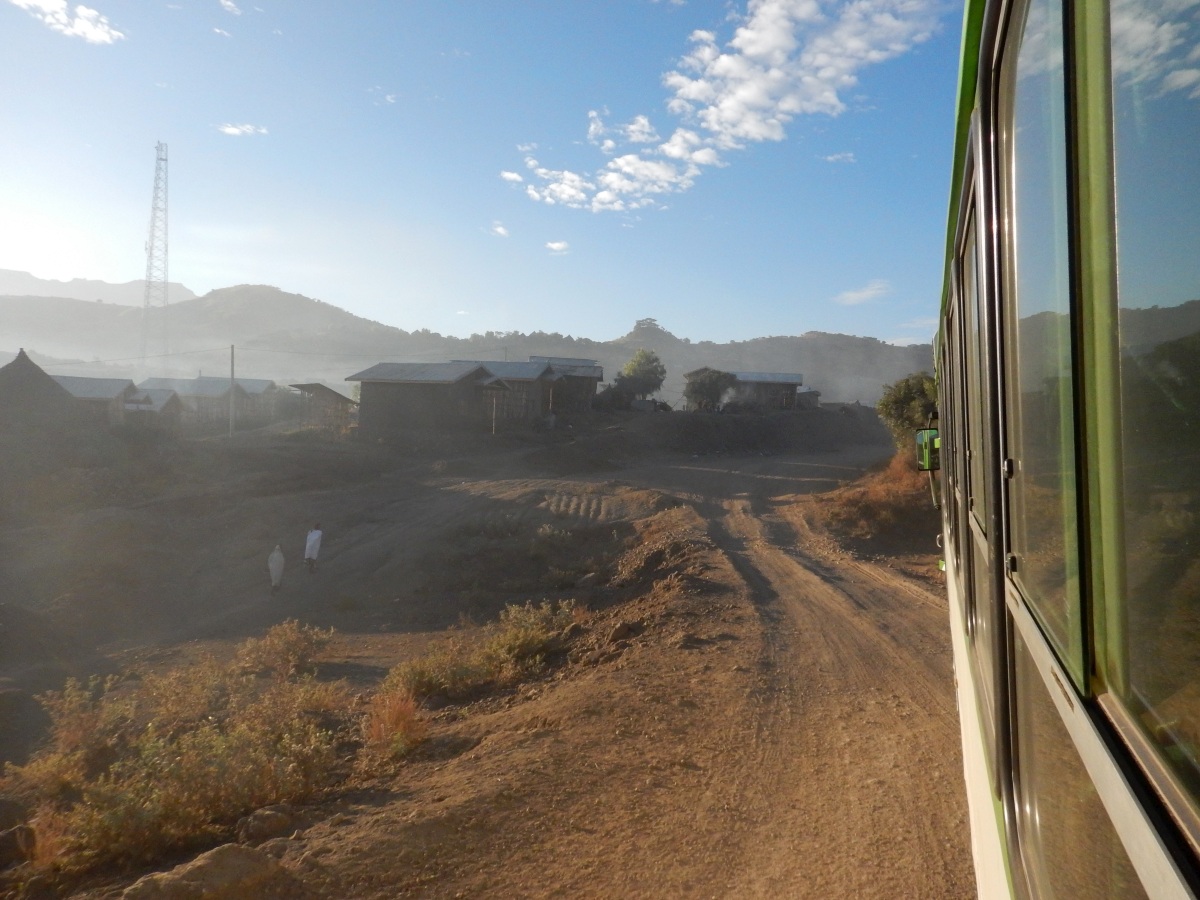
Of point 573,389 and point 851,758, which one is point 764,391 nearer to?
point 573,389

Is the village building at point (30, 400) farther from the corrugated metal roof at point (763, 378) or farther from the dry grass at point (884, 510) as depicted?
the corrugated metal roof at point (763, 378)

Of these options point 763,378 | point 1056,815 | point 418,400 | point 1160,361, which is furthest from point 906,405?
point 763,378

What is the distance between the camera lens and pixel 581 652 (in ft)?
32.6

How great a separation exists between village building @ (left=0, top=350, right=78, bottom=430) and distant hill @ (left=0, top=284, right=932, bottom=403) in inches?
2785

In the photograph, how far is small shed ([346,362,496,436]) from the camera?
Answer: 38.0m

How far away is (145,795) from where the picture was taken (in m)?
5.54

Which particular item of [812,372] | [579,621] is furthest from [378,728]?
[812,372]

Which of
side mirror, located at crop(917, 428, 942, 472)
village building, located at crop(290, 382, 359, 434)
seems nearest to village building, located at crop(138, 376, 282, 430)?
village building, located at crop(290, 382, 359, 434)

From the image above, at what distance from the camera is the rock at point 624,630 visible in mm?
10109

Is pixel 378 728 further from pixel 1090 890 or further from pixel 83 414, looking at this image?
pixel 83 414

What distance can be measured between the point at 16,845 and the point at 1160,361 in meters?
7.06

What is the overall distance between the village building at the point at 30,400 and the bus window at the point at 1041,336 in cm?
3549

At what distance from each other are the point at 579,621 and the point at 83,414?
97.8 ft

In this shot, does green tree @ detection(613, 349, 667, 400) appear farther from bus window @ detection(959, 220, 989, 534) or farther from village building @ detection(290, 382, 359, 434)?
bus window @ detection(959, 220, 989, 534)
